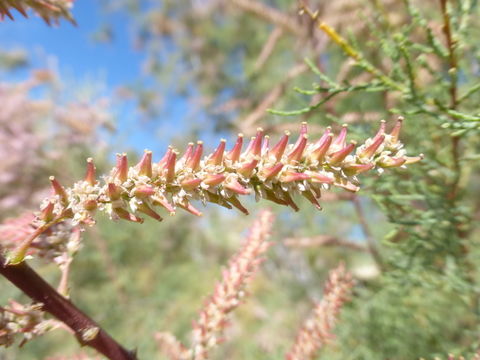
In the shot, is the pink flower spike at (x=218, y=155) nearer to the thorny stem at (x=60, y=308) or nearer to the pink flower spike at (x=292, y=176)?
the pink flower spike at (x=292, y=176)

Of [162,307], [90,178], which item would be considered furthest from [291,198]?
[162,307]

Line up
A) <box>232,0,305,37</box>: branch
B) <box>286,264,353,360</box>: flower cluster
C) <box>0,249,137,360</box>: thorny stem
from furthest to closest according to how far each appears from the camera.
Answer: <box>232,0,305,37</box>: branch, <box>286,264,353,360</box>: flower cluster, <box>0,249,137,360</box>: thorny stem

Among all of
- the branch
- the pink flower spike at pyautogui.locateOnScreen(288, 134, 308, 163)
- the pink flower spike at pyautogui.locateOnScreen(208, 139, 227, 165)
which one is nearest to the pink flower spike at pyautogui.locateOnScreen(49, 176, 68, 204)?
the pink flower spike at pyautogui.locateOnScreen(208, 139, 227, 165)

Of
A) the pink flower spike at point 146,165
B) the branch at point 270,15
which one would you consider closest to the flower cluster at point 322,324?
the pink flower spike at point 146,165

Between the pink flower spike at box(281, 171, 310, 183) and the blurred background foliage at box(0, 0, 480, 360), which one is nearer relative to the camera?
the pink flower spike at box(281, 171, 310, 183)

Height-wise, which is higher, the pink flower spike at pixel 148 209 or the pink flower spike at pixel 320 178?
the pink flower spike at pixel 320 178

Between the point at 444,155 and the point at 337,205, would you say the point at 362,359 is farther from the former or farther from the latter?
the point at 337,205

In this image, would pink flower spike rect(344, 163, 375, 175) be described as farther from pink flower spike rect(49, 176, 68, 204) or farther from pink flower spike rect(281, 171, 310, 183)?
pink flower spike rect(49, 176, 68, 204)
